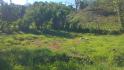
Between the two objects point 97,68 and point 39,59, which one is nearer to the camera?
point 97,68

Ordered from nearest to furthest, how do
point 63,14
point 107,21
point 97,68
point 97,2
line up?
point 97,68 → point 107,21 → point 63,14 → point 97,2

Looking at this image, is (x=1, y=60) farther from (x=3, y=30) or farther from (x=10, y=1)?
(x=10, y=1)

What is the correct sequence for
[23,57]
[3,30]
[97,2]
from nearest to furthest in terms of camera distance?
[23,57]
[3,30]
[97,2]

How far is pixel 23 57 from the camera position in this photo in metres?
13.7

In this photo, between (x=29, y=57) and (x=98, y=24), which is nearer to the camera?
(x=29, y=57)

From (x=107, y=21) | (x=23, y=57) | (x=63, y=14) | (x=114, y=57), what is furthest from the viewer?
(x=63, y=14)

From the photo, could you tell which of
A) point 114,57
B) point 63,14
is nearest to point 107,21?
point 63,14

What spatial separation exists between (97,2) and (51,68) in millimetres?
51143

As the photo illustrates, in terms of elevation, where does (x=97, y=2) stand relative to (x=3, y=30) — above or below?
above

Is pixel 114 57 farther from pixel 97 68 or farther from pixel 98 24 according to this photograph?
pixel 98 24

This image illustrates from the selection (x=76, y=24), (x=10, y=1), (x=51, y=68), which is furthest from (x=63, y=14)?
(x=51, y=68)

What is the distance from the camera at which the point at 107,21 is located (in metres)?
53.5

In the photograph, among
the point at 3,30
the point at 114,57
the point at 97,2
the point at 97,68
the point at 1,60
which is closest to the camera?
the point at 97,68

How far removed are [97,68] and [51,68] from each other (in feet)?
5.72
